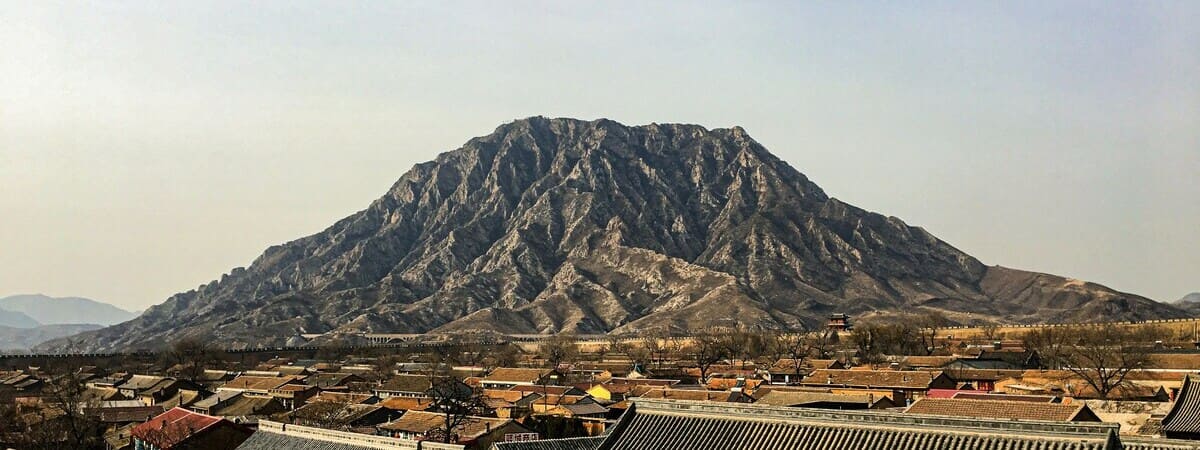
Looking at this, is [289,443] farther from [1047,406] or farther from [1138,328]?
[1138,328]

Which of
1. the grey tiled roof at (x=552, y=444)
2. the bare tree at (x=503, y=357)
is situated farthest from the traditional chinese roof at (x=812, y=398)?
the bare tree at (x=503, y=357)

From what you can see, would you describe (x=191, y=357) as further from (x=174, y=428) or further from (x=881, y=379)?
(x=881, y=379)

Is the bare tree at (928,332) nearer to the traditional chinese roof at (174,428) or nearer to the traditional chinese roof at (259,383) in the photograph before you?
the traditional chinese roof at (259,383)

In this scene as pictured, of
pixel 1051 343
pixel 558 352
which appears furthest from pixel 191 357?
pixel 1051 343

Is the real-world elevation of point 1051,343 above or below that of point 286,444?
below

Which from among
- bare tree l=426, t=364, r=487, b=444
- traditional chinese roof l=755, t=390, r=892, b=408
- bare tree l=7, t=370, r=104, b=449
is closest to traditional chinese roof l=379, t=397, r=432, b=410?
bare tree l=426, t=364, r=487, b=444

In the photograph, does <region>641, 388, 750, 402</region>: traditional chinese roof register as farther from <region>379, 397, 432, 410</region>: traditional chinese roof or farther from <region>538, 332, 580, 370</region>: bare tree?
<region>538, 332, 580, 370</region>: bare tree

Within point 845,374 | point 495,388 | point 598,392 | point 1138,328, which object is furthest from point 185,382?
point 1138,328

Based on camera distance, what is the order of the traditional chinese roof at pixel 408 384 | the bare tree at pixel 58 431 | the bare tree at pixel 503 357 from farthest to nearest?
1. the bare tree at pixel 503 357
2. the traditional chinese roof at pixel 408 384
3. the bare tree at pixel 58 431
